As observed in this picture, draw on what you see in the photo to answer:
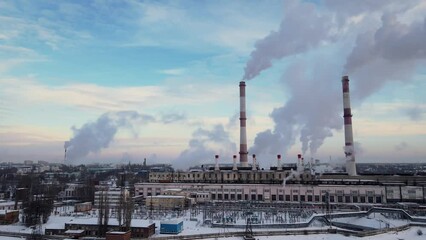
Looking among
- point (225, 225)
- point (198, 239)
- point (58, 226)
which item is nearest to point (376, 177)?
point (225, 225)

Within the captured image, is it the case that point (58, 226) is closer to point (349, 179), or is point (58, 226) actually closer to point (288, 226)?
point (288, 226)

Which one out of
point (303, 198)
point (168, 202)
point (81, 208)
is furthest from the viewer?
point (303, 198)

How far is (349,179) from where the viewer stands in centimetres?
3089

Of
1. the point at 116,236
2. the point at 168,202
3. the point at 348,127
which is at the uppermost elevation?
the point at 348,127

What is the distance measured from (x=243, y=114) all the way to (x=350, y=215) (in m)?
16.5

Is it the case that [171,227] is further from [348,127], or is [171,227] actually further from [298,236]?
[348,127]

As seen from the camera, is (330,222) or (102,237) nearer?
(102,237)

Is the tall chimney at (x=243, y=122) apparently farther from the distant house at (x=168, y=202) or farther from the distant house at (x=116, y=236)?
the distant house at (x=116, y=236)

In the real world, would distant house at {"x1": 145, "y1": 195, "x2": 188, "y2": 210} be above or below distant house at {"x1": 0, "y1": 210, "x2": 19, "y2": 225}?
above

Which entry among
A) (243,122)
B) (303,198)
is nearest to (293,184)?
(303,198)

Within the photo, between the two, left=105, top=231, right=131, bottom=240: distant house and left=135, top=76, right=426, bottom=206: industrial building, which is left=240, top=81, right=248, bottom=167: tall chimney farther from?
left=105, top=231, right=131, bottom=240: distant house

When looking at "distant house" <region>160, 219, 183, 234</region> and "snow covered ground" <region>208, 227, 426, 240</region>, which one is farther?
"distant house" <region>160, 219, 183, 234</region>

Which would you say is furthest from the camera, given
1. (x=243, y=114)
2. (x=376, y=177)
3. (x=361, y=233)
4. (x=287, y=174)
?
(x=243, y=114)

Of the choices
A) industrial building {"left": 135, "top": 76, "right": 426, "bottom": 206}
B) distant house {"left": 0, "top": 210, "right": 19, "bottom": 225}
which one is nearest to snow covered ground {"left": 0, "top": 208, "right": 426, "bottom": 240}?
distant house {"left": 0, "top": 210, "right": 19, "bottom": 225}
